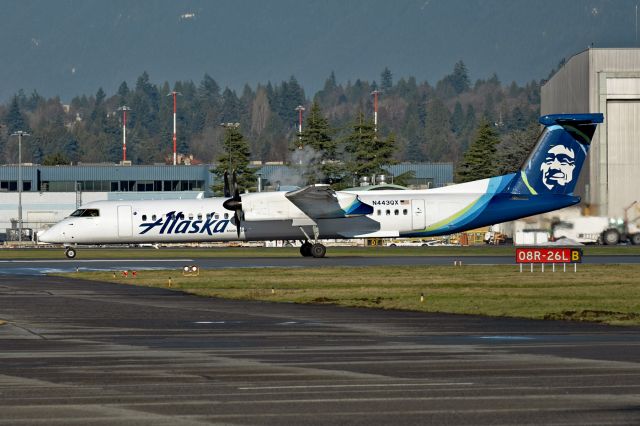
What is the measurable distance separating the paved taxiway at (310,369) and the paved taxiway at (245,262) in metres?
22.4

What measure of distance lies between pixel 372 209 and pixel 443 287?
20.0 metres

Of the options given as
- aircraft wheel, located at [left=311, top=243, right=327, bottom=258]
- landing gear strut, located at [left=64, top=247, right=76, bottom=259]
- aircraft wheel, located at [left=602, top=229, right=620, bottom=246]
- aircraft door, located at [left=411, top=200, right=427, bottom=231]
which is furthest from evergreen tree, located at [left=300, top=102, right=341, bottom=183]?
aircraft door, located at [left=411, top=200, right=427, bottom=231]

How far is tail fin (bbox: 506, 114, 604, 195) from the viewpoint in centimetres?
5878

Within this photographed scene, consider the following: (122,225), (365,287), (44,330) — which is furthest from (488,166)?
(44,330)

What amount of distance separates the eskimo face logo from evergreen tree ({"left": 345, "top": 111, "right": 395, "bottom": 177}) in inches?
2083

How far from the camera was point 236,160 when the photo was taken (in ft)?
384

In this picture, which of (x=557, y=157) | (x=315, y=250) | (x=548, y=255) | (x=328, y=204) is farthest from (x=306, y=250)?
(x=548, y=255)

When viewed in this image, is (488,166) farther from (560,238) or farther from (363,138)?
(560,238)

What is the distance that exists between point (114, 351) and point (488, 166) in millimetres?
104084

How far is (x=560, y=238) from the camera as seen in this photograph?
210ft

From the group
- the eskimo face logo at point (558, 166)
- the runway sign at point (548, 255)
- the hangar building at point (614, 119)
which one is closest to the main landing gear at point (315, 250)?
the eskimo face logo at point (558, 166)

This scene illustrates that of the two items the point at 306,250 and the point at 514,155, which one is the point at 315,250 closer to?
the point at 306,250

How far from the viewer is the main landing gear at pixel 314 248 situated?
59.6m

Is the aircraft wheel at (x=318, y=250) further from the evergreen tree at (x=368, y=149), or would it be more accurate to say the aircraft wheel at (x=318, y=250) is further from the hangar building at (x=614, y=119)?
the evergreen tree at (x=368, y=149)
